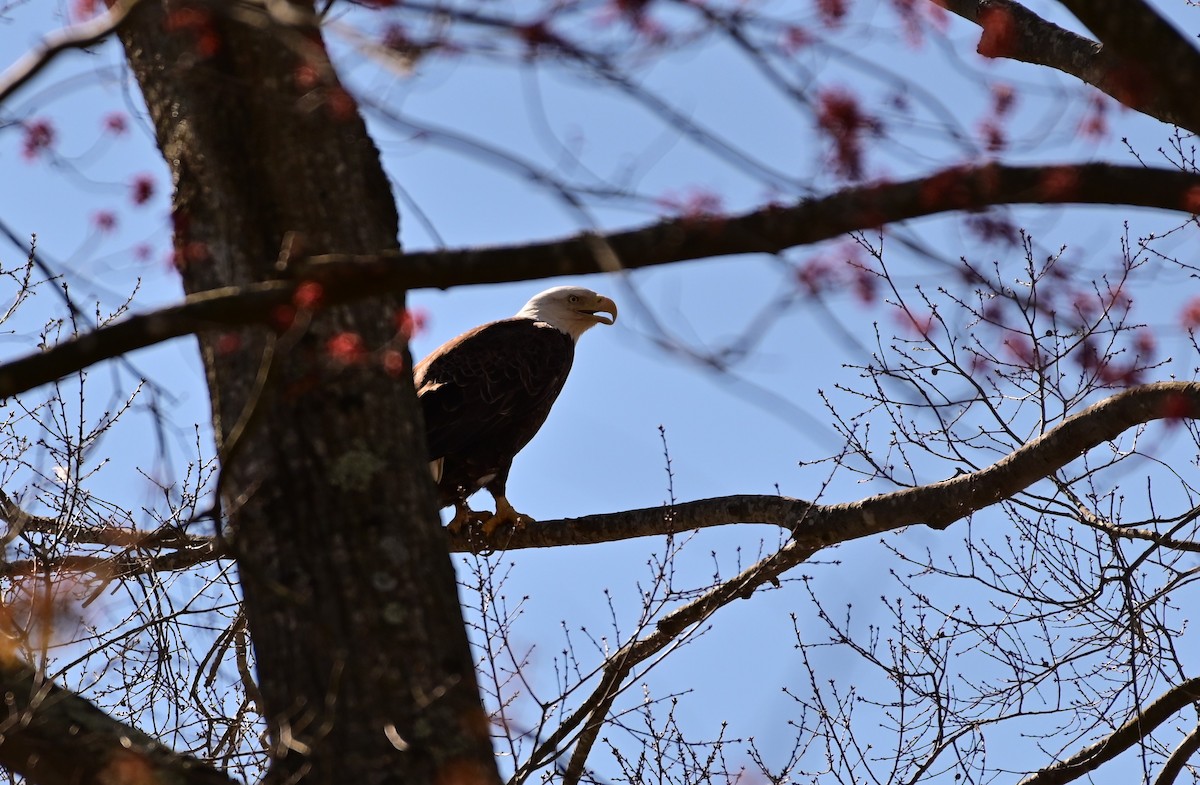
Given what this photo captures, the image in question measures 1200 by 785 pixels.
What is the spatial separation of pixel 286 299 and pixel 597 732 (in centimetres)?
257

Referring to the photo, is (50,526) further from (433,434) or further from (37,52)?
(37,52)

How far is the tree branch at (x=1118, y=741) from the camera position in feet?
14.3

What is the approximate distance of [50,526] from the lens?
4.65 metres

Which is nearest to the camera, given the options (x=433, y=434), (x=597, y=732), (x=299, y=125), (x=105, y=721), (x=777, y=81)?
(x=777, y=81)

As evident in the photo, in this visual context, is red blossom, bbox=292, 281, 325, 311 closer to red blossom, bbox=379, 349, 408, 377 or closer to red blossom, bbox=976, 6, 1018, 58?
red blossom, bbox=379, 349, 408, 377

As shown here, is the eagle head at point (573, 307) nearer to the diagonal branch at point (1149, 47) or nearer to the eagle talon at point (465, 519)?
the eagle talon at point (465, 519)

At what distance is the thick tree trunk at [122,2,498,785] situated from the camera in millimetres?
2240

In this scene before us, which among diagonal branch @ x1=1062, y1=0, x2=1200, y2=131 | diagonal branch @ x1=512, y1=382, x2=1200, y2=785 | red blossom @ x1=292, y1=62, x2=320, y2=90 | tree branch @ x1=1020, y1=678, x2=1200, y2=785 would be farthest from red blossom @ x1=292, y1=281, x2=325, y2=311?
tree branch @ x1=1020, y1=678, x2=1200, y2=785

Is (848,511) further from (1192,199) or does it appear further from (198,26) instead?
(198,26)

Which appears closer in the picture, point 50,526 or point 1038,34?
point 50,526

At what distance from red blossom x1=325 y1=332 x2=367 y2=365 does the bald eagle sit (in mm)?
3604

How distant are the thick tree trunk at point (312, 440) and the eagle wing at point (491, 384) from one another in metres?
3.60

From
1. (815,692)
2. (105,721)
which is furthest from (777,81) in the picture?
(815,692)

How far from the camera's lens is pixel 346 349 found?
2379 millimetres
